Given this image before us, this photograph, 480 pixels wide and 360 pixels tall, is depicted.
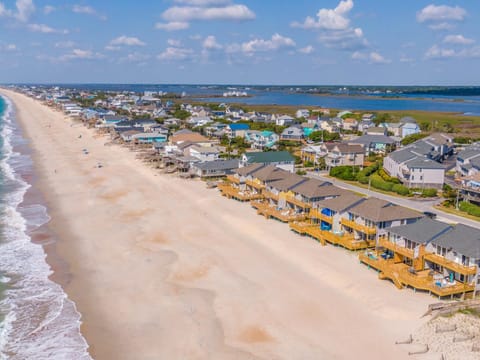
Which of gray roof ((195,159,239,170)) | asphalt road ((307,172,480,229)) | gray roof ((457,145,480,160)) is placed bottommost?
asphalt road ((307,172,480,229))

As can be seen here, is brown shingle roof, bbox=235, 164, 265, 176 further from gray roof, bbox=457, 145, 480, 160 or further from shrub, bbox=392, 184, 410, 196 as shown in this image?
gray roof, bbox=457, 145, 480, 160

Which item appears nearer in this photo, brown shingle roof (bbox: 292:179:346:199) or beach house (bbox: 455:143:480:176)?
brown shingle roof (bbox: 292:179:346:199)

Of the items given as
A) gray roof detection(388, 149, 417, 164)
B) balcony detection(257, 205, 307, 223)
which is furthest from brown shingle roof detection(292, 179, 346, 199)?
gray roof detection(388, 149, 417, 164)

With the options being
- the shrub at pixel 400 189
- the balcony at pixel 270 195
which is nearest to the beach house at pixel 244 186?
the balcony at pixel 270 195

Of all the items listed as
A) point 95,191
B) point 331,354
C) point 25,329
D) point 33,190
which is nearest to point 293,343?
point 331,354

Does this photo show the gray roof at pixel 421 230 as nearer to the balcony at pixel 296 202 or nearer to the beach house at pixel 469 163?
the balcony at pixel 296 202
